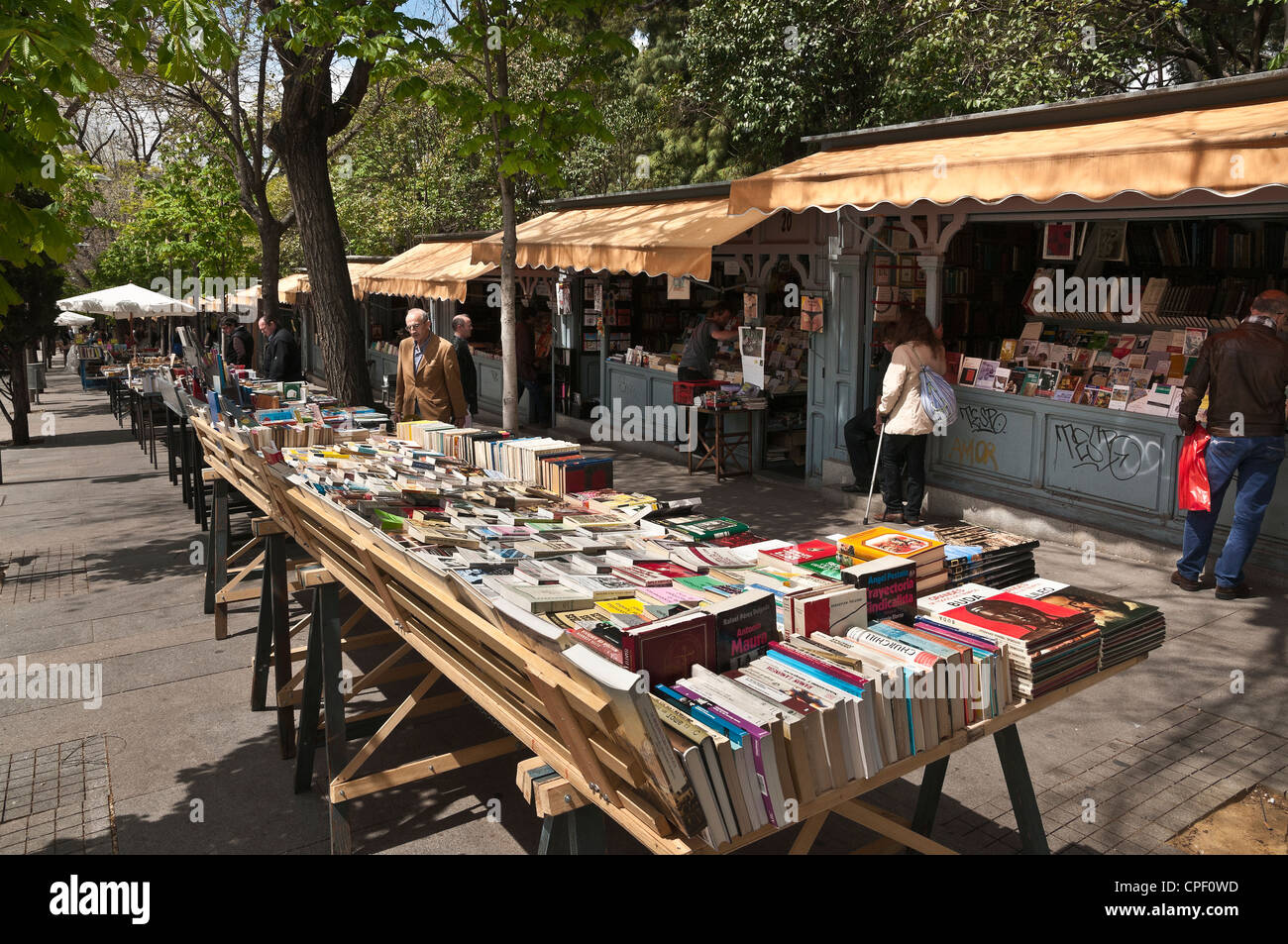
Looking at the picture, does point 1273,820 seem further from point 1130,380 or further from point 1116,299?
point 1116,299

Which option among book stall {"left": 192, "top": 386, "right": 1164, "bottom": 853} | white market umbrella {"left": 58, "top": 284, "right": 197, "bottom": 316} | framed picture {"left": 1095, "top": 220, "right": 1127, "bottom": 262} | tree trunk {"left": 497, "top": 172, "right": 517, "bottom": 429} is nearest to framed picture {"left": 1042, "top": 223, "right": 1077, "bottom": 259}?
framed picture {"left": 1095, "top": 220, "right": 1127, "bottom": 262}

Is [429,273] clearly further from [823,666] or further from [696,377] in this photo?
[823,666]

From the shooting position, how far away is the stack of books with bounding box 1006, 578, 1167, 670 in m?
3.47

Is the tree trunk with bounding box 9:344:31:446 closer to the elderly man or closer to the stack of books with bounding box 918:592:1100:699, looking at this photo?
the elderly man

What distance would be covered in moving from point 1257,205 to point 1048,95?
8.72 meters

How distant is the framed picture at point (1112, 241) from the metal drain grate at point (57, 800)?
31.6 feet

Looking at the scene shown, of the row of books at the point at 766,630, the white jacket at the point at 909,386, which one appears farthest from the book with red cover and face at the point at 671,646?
the white jacket at the point at 909,386

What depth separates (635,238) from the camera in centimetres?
1127

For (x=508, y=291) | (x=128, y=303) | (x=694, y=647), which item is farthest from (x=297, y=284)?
(x=694, y=647)

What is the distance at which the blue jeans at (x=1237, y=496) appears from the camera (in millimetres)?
6766

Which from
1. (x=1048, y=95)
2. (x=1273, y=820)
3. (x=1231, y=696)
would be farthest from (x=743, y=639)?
(x=1048, y=95)

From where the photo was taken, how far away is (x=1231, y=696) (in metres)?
5.54

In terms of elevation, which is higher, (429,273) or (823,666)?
(429,273)

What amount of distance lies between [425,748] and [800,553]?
7.81 feet
